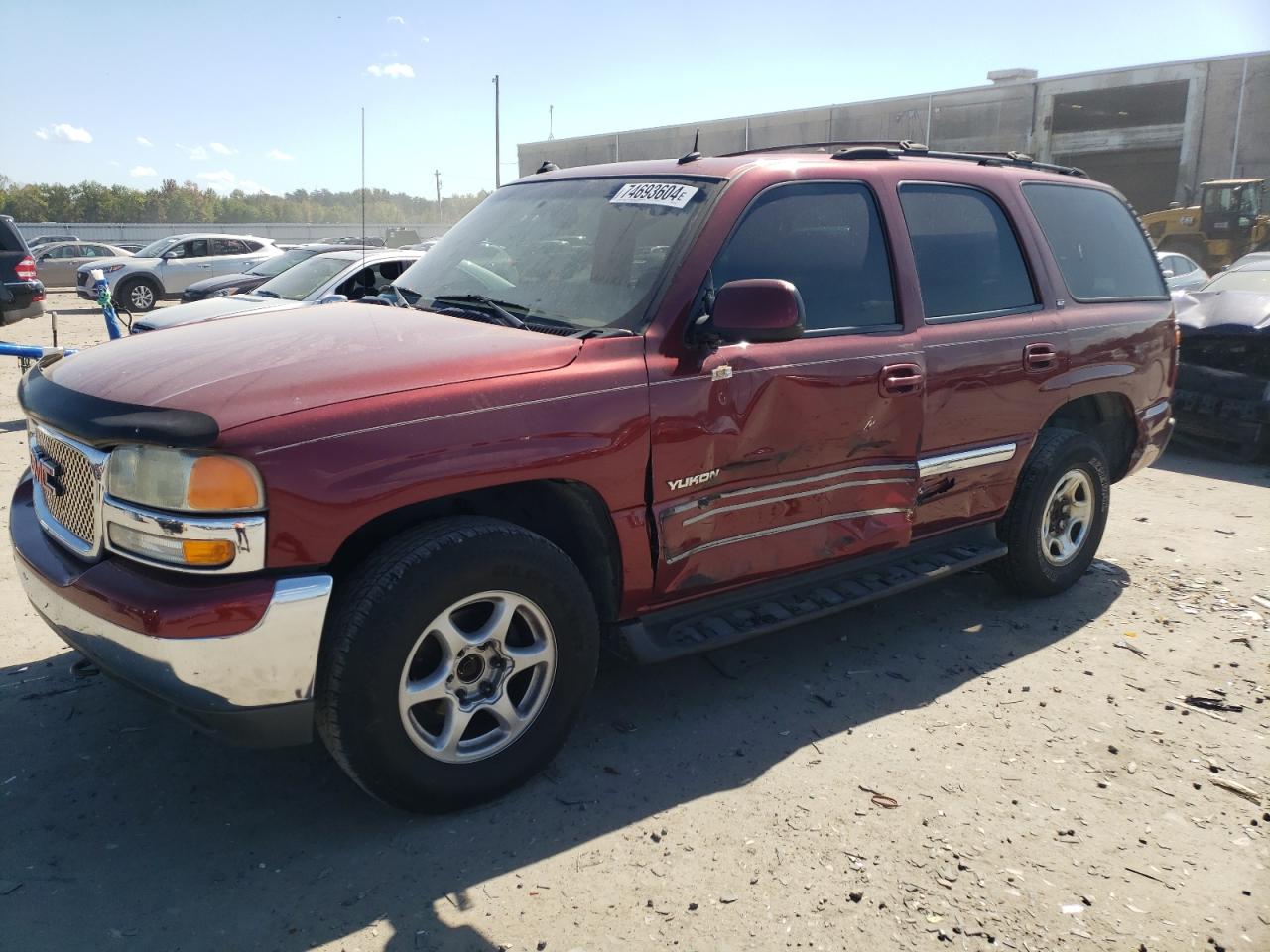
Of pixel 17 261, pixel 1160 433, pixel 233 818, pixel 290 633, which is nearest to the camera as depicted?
pixel 290 633

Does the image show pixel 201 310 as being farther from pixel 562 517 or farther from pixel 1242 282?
Result: pixel 1242 282

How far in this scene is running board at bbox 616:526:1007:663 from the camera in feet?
10.5

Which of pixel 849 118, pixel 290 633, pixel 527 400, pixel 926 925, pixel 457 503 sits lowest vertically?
pixel 926 925

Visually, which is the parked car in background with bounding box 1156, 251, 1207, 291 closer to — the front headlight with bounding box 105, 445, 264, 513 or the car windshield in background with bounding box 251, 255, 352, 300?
the car windshield in background with bounding box 251, 255, 352, 300

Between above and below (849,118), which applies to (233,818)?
below

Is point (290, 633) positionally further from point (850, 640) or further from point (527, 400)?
point (850, 640)

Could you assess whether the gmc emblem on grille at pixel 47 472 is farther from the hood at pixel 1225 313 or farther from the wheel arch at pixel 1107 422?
the hood at pixel 1225 313

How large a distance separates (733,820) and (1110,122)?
148 ft

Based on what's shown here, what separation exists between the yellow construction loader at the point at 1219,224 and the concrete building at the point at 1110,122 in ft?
24.7

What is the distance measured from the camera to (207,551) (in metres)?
2.41

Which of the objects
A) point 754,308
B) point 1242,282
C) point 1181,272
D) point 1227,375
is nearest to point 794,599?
point 754,308

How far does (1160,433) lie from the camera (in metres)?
5.14

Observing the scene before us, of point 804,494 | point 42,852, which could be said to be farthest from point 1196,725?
point 42,852

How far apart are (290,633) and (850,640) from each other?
2.65 metres
